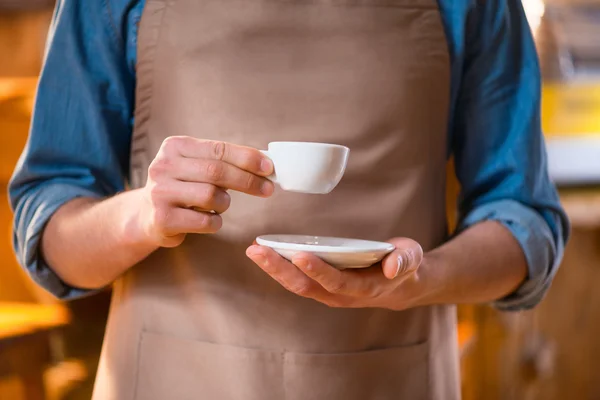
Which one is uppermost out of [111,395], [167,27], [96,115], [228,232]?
[167,27]

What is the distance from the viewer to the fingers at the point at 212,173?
0.71m

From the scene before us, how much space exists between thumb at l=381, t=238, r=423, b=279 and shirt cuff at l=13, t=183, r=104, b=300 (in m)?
0.44

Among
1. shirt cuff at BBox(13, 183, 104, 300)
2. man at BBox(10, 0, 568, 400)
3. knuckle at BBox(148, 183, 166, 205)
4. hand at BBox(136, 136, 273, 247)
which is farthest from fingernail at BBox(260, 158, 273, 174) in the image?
shirt cuff at BBox(13, 183, 104, 300)

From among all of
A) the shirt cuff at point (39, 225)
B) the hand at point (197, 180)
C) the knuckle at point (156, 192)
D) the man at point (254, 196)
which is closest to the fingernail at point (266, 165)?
the hand at point (197, 180)

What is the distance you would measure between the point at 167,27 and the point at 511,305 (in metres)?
0.66

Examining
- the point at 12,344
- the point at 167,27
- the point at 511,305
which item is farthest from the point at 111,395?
the point at 12,344

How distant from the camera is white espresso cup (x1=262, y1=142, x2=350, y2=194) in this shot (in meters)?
0.73

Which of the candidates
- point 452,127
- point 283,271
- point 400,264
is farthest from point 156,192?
point 452,127

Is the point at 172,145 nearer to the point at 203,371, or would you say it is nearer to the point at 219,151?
the point at 219,151

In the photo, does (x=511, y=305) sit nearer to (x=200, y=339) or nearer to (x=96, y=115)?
(x=200, y=339)

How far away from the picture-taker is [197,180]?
0.71 m

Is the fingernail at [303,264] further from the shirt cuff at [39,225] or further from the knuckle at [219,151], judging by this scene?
the shirt cuff at [39,225]

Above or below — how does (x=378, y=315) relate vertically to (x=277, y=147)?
below

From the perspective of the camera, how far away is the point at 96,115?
995 millimetres
